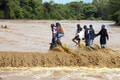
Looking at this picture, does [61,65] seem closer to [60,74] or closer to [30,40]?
[60,74]

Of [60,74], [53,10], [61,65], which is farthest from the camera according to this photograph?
[53,10]

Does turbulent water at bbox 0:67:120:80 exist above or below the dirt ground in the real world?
below

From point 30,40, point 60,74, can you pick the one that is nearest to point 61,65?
point 60,74

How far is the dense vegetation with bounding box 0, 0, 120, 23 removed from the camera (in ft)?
165

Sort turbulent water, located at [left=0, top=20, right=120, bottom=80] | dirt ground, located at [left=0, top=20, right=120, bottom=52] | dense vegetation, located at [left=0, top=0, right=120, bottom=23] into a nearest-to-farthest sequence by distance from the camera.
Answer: turbulent water, located at [left=0, top=20, right=120, bottom=80]
dirt ground, located at [left=0, top=20, right=120, bottom=52]
dense vegetation, located at [left=0, top=0, right=120, bottom=23]

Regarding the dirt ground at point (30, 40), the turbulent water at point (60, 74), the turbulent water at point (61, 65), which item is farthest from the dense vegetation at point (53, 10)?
the turbulent water at point (60, 74)

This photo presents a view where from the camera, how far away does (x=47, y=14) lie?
68375 millimetres

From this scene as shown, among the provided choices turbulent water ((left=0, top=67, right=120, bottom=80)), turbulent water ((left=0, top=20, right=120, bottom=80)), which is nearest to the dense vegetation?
turbulent water ((left=0, top=20, right=120, bottom=80))

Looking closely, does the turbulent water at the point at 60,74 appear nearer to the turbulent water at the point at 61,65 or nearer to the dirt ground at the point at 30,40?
the turbulent water at the point at 61,65

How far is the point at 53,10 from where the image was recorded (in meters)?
71.7

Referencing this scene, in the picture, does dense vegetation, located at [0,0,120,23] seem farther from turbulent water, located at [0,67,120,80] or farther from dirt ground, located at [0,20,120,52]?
turbulent water, located at [0,67,120,80]

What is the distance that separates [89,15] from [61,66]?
80.2 meters

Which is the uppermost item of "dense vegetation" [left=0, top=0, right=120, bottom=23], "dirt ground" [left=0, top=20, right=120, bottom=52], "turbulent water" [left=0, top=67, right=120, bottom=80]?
"dense vegetation" [left=0, top=0, right=120, bottom=23]

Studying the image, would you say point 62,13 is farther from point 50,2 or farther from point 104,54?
point 104,54
